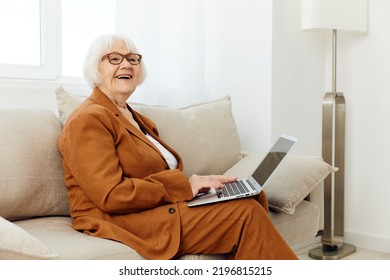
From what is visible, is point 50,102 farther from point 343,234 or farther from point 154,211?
point 343,234

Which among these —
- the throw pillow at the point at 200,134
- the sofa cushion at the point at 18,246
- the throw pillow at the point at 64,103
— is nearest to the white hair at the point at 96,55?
the throw pillow at the point at 64,103

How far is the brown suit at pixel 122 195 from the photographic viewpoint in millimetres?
1821

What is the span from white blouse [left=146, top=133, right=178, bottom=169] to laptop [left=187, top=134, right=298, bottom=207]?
243 mm

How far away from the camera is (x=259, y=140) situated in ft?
10.2

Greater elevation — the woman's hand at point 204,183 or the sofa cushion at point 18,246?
the woman's hand at point 204,183

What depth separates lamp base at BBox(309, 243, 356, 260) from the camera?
10.2ft

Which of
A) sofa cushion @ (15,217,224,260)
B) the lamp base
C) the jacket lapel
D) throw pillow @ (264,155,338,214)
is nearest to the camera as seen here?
sofa cushion @ (15,217,224,260)

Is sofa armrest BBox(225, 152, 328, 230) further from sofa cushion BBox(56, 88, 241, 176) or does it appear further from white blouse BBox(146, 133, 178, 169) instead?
white blouse BBox(146, 133, 178, 169)

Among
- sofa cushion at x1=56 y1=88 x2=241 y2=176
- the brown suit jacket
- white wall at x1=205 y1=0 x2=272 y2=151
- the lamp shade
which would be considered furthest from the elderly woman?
the lamp shade

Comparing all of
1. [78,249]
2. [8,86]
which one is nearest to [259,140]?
[8,86]

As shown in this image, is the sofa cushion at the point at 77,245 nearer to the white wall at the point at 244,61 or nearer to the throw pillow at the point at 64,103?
the throw pillow at the point at 64,103

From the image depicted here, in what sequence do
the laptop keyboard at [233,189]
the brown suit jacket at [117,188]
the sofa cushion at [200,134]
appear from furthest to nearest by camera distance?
the sofa cushion at [200,134]
the laptop keyboard at [233,189]
the brown suit jacket at [117,188]

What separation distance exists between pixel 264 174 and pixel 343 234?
141cm

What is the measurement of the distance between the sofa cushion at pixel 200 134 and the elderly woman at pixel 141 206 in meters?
0.50
